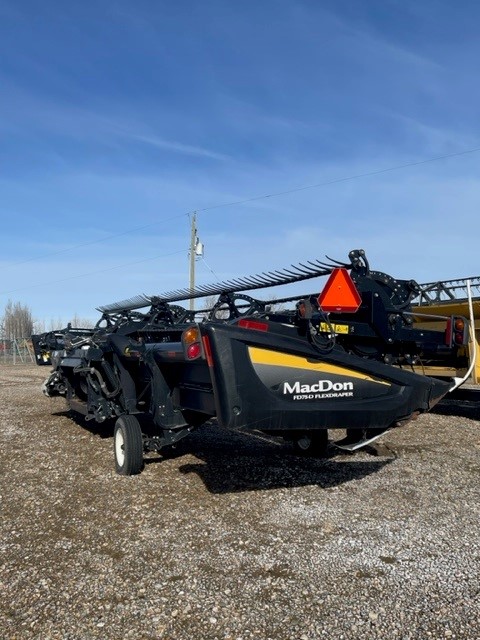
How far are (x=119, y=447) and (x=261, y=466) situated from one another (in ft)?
4.93

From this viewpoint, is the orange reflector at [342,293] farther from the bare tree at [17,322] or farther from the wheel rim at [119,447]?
the bare tree at [17,322]

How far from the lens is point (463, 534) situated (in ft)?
13.3

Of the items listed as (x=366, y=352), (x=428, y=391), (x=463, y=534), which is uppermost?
(x=366, y=352)

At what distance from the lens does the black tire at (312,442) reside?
6170 mm

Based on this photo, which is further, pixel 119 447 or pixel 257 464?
pixel 257 464

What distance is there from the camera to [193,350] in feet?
13.7

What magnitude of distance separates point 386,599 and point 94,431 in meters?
6.02

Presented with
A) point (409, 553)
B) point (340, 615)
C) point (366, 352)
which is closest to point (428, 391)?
point (366, 352)

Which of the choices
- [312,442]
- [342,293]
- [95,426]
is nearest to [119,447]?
[312,442]

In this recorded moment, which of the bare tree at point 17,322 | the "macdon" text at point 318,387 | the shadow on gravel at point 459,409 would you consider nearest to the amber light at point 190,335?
the "macdon" text at point 318,387

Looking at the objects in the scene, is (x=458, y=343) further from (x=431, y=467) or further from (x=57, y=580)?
(x=57, y=580)

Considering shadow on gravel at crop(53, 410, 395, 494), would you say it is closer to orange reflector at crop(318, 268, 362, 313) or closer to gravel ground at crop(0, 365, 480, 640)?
gravel ground at crop(0, 365, 480, 640)

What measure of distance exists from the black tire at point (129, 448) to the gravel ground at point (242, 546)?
0.36 ft

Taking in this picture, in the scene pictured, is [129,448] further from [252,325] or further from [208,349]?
[252,325]
